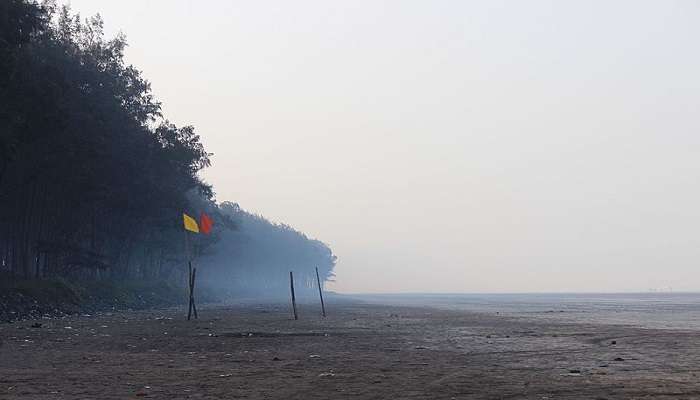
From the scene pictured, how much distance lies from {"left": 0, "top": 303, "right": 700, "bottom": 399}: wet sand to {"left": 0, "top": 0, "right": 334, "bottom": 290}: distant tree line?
12.6m

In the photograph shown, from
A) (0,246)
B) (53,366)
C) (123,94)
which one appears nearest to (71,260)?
(0,246)

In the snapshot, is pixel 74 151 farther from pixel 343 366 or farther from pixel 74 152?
pixel 343 366

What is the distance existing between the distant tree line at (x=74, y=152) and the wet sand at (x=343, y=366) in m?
12.6

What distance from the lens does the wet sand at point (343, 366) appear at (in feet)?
34.8

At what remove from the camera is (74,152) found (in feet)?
127

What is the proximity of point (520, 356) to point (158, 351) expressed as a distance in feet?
32.1

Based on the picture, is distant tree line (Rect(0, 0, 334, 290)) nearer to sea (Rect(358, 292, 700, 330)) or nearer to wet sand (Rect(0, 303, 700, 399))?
wet sand (Rect(0, 303, 700, 399))

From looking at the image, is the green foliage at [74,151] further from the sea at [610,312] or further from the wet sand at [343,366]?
the sea at [610,312]

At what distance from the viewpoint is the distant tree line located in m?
31.2

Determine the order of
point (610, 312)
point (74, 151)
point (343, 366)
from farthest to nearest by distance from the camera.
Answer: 1. point (610, 312)
2. point (74, 151)
3. point (343, 366)

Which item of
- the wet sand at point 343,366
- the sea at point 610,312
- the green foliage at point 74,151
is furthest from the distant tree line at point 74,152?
the sea at point 610,312

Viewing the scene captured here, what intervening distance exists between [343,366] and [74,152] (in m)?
29.8

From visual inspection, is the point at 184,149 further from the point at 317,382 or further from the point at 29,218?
the point at 317,382

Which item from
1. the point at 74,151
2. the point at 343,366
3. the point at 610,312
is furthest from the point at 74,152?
the point at 610,312
